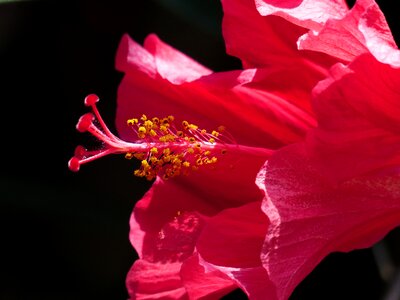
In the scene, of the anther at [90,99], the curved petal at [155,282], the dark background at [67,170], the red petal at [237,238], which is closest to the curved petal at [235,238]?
the red petal at [237,238]

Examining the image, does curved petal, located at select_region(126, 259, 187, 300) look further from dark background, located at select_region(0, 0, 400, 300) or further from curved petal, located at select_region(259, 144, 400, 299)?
dark background, located at select_region(0, 0, 400, 300)

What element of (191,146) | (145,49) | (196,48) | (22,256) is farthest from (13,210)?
Result: (191,146)

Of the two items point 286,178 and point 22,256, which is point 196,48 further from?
point 286,178

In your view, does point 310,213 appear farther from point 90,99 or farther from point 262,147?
point 90,99

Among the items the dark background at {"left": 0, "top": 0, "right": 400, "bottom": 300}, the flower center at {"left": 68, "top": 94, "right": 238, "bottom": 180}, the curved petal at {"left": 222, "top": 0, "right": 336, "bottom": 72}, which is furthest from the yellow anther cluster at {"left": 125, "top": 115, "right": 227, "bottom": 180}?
the dark background at {"left": 0, "top": 0, "right": 400, "bottom": 300}

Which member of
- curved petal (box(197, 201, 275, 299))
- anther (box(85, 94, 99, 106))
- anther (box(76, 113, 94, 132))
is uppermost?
anther (box(85, 94, 99, 106))

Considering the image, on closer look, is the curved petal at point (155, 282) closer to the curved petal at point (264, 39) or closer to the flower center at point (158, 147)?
the flower center at point (158, 147)

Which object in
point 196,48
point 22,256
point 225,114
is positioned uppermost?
point 225,114
